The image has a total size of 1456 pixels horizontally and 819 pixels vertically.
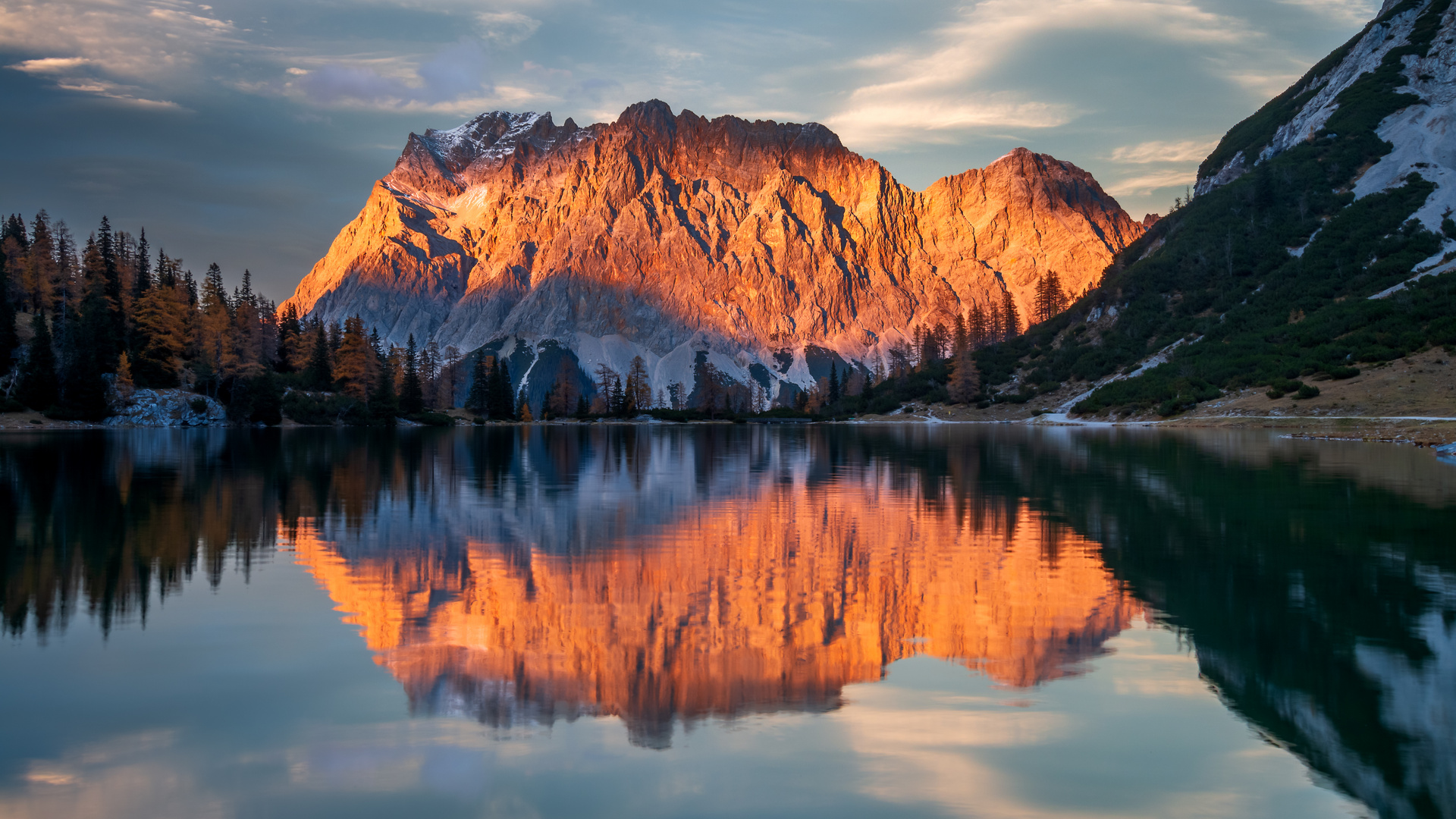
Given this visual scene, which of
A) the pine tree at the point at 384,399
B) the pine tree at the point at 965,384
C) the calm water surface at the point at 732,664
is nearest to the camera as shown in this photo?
the calm water surface at the point at 732,664

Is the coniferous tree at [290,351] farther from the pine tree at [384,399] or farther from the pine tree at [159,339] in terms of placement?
the pine tree at [159,339]

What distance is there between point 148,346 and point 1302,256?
169 metres

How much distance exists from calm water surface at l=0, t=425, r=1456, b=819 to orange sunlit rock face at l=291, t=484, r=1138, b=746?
71 millimetres

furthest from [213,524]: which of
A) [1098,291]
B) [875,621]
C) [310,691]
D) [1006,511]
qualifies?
[1098,291]

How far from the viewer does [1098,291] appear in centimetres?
17700

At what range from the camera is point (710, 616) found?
11781 millimetres

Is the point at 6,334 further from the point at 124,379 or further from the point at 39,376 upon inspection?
the point at 124,379

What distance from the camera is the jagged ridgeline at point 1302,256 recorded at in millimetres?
102875

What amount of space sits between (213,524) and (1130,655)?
1975 cm

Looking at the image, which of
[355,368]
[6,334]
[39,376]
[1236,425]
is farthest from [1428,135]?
[6,334]

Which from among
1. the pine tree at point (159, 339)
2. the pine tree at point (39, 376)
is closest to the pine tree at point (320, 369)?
the pine tree at point (159, 339)

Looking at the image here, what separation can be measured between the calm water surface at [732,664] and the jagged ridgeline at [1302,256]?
90.2m

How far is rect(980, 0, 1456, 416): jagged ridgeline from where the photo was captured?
102875mm

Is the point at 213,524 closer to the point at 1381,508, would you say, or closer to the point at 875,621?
the point at 875,621
